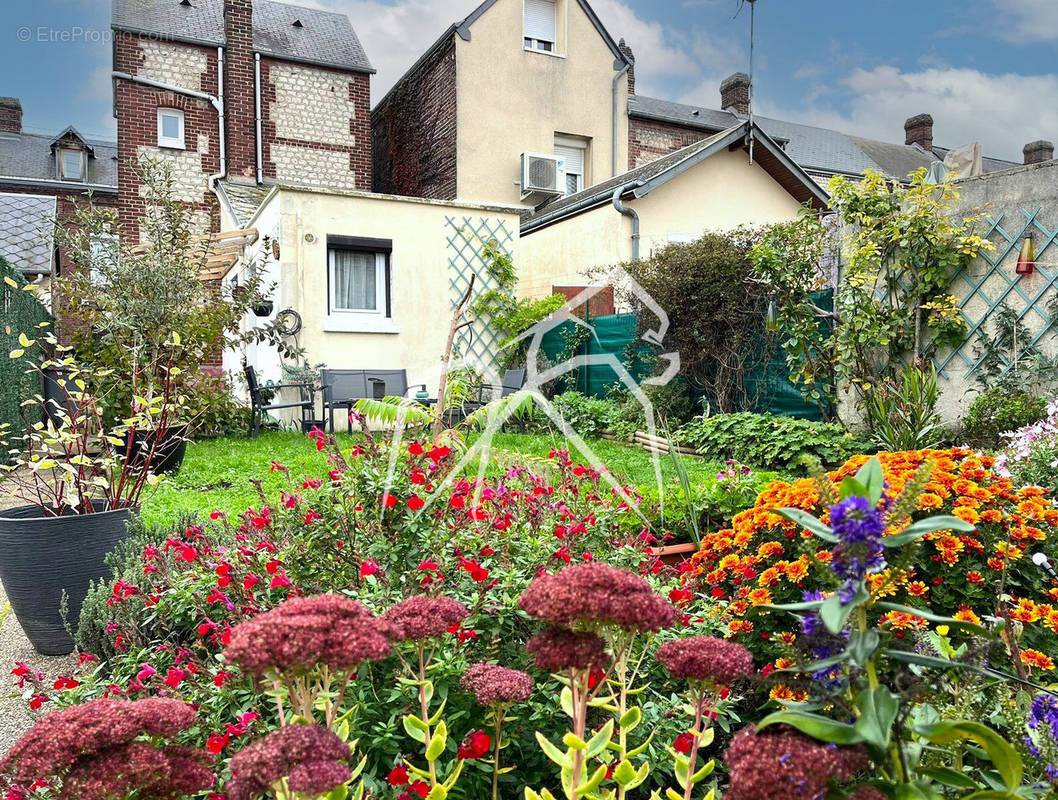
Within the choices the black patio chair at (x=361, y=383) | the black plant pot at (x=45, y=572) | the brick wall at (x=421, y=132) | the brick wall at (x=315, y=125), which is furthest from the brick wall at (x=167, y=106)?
the black plant pot at (x=45, y=572)

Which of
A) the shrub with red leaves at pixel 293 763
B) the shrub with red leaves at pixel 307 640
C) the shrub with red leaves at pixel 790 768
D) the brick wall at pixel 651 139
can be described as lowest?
the shrub with red leaves at pixel 293 763

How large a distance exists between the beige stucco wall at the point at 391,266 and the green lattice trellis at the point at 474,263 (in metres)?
0.11

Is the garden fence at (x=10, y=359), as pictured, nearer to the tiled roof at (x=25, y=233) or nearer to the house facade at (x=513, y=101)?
the tiled roof at (x=25, y=233)

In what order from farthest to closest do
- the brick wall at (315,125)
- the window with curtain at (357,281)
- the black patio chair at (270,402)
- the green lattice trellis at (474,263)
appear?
1. the brick wall at (315,125)
2. the green lattice trellis at (474,263)
3. the window with curtain at (357,281)
4. the black patio chair at (270,402)

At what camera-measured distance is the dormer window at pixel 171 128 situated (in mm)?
16219

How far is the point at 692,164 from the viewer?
43.3ft

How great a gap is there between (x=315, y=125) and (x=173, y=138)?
318 cm

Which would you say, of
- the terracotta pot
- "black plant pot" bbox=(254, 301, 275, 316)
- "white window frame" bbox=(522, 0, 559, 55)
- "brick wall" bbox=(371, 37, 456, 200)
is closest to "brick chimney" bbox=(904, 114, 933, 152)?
"white window frame" bbox=(522, 0, 559, 55)

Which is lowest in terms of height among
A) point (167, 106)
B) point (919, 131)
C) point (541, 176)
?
point (541, 176)

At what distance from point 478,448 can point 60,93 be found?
15.2 m

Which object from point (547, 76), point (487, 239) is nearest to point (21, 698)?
point (487, 239)

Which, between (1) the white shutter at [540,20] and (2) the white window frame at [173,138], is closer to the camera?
(2) the white window frame at [173,138]

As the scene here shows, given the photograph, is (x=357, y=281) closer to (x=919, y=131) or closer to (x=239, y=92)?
(x=239, y=92)

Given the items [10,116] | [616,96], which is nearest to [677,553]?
[616,96]
